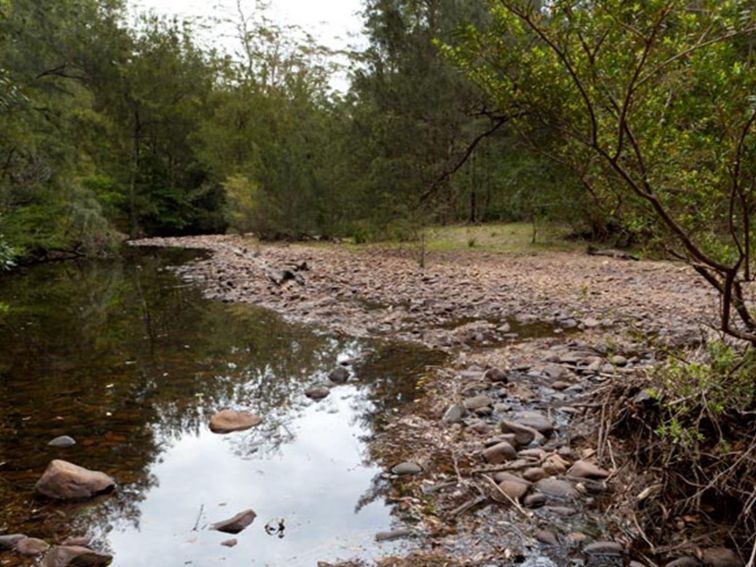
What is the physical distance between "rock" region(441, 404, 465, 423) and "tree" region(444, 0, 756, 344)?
2.28 m

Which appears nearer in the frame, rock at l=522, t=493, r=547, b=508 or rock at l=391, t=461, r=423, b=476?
rock at l=522, t=493, r=547, b=508

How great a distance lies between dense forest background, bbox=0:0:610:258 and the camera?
16.5 meters

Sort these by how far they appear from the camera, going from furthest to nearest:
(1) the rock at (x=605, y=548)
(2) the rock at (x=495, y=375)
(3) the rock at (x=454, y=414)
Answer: (2) the rock at (x=495, y=375) < (3) the rock at (x=454, y=414) < (1) the rock at (x=605, y=548)

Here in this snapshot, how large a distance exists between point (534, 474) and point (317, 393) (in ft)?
8.97

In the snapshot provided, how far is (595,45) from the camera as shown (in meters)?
2.92

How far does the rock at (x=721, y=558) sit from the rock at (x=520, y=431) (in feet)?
5.50

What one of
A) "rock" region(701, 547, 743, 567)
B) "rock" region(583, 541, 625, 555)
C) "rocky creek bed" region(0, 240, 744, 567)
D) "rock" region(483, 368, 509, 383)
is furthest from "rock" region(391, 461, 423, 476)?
"rock" region(483, 368, 509, 383)

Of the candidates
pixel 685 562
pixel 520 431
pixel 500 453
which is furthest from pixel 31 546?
pixel 685 562

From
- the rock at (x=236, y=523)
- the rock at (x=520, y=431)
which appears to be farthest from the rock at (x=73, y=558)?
the rock at (x=520, y=431)

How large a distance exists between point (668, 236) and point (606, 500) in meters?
1.61

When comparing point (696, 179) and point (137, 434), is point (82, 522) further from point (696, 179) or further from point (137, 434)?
point (696, 179)

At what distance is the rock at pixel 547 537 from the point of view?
324cm

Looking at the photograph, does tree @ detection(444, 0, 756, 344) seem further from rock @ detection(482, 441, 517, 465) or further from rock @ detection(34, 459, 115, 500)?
rock @ detection(34, 459, 115, 500)

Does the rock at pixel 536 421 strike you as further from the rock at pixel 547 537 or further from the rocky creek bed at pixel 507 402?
the rock at pixel 547 537
